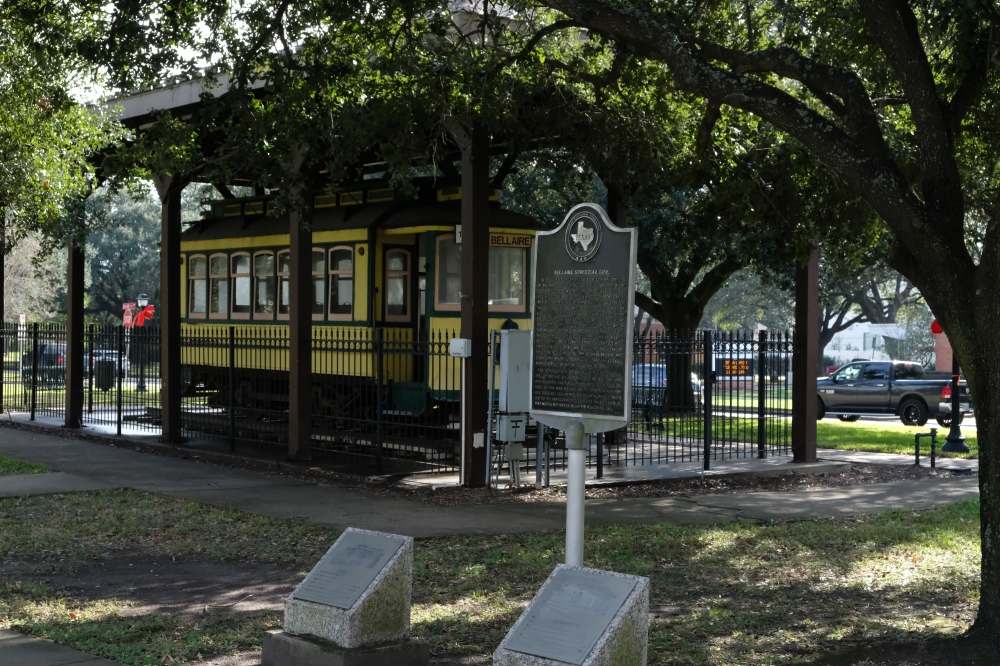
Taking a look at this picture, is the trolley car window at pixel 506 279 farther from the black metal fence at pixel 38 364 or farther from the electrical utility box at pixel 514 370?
the black metal fence at pixel 38 364

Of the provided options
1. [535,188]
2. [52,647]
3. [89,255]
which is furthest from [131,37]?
[89,255]

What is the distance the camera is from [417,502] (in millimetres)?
13188

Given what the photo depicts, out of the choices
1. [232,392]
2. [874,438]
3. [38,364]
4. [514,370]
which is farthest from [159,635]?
[874,438]

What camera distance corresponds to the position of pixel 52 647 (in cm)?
703

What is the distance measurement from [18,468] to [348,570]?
35.4 ft

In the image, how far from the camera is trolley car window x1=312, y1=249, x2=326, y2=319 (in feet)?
64.2

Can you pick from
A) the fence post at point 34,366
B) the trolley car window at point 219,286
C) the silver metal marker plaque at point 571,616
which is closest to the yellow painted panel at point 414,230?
the trolley car window at point 219,286

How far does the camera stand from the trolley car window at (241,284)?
2131 cm

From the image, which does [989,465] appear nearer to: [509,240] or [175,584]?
[175,584]

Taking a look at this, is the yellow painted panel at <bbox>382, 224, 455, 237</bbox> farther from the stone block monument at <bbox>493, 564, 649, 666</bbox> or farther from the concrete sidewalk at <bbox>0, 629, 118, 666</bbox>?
the stone block monument at <bbox>493, 564, 649, 666</bbox>

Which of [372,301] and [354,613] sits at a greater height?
[372,301]

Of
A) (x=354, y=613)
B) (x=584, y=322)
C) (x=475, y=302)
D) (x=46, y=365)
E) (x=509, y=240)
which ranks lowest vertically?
(x=354, y=613)

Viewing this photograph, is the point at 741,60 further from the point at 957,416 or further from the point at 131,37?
the point at 957,416

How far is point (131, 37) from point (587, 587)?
9.50 metres
